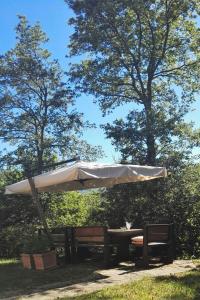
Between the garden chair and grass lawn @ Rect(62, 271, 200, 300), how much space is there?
5.42 ft

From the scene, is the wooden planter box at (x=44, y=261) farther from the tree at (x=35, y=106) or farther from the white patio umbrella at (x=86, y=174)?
the tree at (x=35, y=106)

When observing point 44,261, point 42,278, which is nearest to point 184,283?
point 42,278

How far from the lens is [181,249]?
11586 mm

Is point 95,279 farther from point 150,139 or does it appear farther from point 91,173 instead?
point 150,139

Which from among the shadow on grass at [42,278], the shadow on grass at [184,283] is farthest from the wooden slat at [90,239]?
the shadow on grass at [184,283]

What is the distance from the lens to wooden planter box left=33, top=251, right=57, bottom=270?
30.1ft

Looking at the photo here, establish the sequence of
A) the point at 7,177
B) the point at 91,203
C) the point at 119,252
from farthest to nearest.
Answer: the point at 7,177 < the point at 91,203 < the point at 119,252

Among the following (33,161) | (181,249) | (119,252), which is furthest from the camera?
(33,161)

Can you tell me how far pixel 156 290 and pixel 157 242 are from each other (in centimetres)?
297

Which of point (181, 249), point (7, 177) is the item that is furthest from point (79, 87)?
point (181, 249)

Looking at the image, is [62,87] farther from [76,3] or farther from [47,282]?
[47,282]

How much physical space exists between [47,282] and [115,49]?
45.8 ft

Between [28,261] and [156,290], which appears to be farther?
[28,261]

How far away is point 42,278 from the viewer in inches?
324
